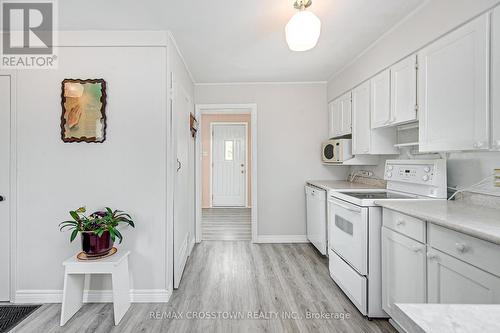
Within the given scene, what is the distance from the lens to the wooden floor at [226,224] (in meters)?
3.88

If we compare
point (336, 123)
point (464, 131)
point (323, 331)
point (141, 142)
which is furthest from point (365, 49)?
point (323, 331)

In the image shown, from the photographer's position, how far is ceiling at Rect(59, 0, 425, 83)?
180cm

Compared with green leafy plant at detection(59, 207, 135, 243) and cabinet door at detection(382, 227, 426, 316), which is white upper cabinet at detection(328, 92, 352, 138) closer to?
cabinet door at detection(382, 227, 426, 316)

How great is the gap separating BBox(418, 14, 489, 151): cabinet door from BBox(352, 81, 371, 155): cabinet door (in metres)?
0.73

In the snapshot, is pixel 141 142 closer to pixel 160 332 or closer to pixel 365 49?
pixel 160 332

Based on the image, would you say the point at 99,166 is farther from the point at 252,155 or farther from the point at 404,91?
the point at 404,91

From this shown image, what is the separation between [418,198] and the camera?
196 centimetres

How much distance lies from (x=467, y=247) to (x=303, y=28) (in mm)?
1528

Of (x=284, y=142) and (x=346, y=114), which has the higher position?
(x=346, y=114)

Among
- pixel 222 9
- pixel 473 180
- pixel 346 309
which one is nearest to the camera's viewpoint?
pixel 473 180

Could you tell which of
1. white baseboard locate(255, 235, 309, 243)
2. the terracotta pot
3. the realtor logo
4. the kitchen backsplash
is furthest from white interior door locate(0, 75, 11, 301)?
the kitchen backsplash

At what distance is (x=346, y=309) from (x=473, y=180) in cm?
137

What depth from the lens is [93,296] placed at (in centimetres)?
208

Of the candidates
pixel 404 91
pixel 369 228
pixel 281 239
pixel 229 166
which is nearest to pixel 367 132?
pixel 404 91
